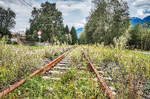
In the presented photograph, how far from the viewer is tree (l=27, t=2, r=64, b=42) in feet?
133

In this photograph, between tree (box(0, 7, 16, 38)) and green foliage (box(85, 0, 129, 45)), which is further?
tree (box(0, 7, 16, 38))

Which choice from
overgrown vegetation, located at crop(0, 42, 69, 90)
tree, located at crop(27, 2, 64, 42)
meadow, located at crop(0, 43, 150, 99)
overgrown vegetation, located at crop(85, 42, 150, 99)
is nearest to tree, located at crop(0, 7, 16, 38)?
tree, located at crop(27, 2, 64, 42)

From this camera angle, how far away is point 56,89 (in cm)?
239

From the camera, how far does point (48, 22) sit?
41031 millimetres

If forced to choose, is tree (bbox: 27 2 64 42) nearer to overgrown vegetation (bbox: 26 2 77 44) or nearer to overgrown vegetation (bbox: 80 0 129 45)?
overgrown vegetation (bbox: 26 2 77 44)

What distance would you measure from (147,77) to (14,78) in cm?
366

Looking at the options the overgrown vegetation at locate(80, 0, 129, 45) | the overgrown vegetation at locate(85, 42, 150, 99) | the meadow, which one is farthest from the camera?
the overgrown vegetation at locate(80, 0, 129, 45)

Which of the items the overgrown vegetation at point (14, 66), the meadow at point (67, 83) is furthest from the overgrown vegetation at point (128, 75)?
the overgrown vegetation at point (14, 66)

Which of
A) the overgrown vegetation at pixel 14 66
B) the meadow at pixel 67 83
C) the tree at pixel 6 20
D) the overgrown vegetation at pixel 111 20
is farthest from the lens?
the tree at pixel 6 20

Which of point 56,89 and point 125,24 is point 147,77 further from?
point 125,24

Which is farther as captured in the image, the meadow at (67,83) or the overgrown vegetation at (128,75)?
the meadow at (67,83)

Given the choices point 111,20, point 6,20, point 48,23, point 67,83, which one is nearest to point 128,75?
point 67,83

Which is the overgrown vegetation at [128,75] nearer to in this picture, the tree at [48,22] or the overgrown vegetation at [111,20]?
the overgrown vegetation at [111,20]

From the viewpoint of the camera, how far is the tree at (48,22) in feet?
133
